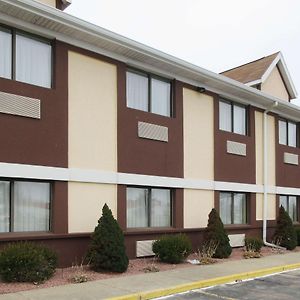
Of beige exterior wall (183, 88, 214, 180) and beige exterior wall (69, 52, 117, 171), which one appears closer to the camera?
beige exterior wall (69, 52, 117, 171)

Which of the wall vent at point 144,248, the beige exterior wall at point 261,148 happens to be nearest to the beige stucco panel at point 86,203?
the wall vent at point 144,248

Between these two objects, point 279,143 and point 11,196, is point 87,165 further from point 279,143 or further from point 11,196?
point 279,143

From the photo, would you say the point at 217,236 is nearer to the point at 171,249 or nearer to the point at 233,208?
the point at 171,249

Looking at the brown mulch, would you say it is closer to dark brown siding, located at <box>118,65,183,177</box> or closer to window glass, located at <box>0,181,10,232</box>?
window glass, located at <box>0,181,10,232</box>

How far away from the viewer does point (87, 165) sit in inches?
484

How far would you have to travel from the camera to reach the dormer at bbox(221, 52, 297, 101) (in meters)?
20.0

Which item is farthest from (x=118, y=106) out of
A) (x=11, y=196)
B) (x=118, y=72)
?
(x=11, y=196)

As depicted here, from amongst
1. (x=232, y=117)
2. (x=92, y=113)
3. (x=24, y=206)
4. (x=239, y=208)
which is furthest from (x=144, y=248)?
(x=232, y=117)

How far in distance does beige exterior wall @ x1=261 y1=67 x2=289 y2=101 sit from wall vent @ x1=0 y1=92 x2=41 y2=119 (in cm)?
1172

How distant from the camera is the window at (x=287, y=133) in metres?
20.5

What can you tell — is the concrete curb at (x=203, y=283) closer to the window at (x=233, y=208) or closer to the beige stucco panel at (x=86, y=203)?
the beige stucco panel at (x=86, y=203)

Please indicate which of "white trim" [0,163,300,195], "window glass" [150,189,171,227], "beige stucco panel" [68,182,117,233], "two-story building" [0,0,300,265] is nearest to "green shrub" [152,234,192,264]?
"two-story building" [0,0,300,265]

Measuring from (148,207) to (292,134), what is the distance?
392 inches

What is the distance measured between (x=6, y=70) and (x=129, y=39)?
3.40m
